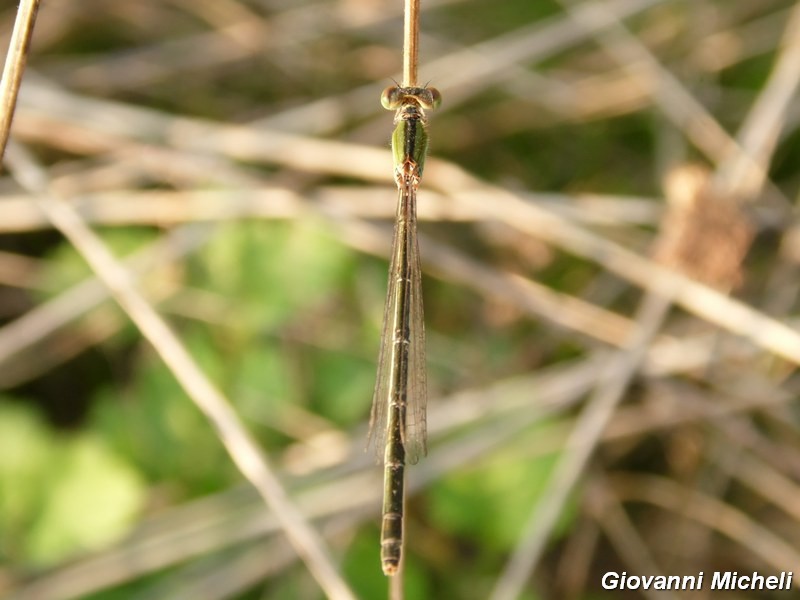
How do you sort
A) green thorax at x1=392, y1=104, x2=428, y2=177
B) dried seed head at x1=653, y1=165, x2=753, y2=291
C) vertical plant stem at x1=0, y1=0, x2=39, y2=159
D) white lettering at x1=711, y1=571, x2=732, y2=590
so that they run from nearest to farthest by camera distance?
vertical plant stem at x1=0, y1=0, x2=39, y2=159
green thorax at x1=392, y1=104, x2=428, y2=177
dried seed head at x1=653, y1=165, x2=753, y2=291
white lettering at x1=711, y1=571, x2=732, y2=590

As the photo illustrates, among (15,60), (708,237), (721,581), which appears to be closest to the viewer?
(15,60)

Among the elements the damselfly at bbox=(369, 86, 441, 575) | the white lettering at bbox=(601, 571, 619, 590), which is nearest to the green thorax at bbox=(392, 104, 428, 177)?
the damselfly at bbox=(369, 86, 441, 575)

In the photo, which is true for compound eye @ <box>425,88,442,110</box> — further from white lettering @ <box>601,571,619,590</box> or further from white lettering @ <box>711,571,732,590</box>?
white lettering @ <box>711,571,732,590</box>

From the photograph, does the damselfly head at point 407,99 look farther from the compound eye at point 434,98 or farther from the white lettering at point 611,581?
the white lettering at point 611,581

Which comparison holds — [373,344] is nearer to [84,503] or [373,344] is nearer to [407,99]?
[84,503]

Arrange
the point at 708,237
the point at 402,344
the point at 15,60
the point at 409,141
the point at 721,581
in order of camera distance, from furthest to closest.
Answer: the point at 721,581
the point at 708,237
the point at 402,344
the point at 409,141
the point at 15,60

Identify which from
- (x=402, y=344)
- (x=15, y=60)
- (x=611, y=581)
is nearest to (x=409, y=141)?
(x=402, y=344)

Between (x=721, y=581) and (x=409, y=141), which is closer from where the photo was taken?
(x=409, y=141)

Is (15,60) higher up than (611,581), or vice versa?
(15,60)
